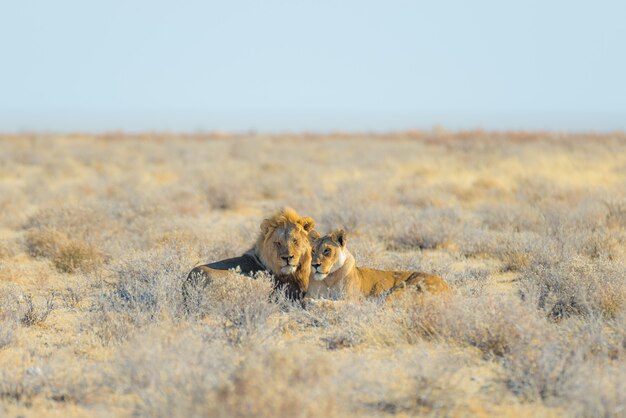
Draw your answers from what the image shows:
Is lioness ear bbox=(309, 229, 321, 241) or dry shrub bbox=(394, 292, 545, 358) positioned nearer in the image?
dry shrub bbox=(394, 292, 545, 358)

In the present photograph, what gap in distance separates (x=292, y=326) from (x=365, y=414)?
91.1 inches

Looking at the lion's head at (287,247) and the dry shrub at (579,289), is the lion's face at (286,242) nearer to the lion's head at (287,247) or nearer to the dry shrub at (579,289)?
the lion's head at (287,247)

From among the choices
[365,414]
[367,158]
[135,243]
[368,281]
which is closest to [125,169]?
[367,158]

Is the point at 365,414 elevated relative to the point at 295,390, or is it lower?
lower

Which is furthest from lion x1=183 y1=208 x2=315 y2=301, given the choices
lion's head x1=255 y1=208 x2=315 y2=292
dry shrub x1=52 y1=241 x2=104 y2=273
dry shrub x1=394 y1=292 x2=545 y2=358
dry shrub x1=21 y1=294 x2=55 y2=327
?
dry shrub x1=52 y1=241 x2=104 y2=273

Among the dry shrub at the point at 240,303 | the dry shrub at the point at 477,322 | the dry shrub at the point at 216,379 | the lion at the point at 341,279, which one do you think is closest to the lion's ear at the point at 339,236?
the lion at the point at 341,279

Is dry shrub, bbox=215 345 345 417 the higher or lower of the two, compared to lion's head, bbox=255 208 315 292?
lower

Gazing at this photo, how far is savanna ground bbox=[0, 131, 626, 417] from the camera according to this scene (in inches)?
200

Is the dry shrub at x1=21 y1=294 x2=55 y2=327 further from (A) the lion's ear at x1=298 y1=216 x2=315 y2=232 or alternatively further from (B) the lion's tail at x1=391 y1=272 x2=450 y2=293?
(B) the lion's tail at x1=391 y1=272 x2=450 y2=293

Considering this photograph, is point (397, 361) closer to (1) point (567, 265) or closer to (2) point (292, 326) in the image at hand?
(2) point (292, 326)

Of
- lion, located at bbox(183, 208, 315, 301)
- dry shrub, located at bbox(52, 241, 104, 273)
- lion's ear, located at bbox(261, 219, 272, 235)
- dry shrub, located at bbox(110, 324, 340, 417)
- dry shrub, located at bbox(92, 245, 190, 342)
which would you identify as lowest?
dry shrub, located at bbox(52, 241, 104, 273)

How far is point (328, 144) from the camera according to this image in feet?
131

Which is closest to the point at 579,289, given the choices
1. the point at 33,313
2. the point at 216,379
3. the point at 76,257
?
the point at 216,379

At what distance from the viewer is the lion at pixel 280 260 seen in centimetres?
746
